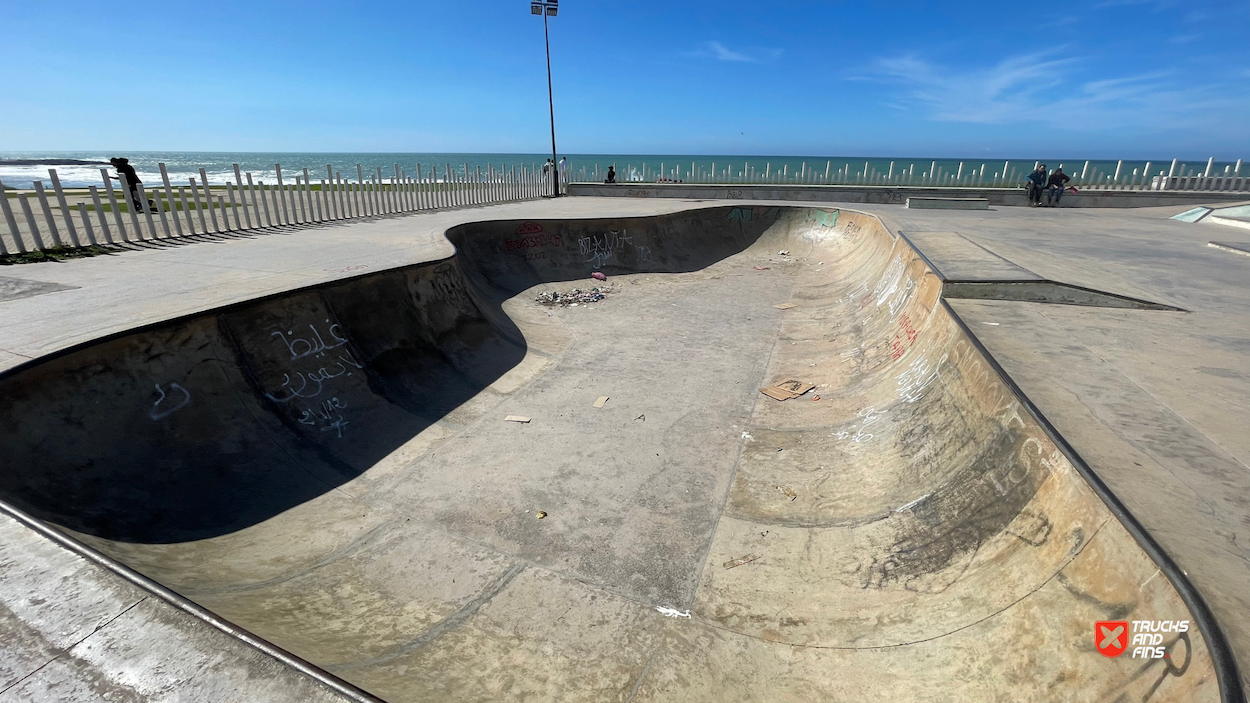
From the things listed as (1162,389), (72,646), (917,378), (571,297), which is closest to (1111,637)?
(1162,389)

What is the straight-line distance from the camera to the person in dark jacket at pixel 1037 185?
2170 centimetres

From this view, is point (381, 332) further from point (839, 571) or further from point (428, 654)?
point (839, 571)

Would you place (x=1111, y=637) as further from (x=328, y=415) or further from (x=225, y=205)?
(x=225, y=205)

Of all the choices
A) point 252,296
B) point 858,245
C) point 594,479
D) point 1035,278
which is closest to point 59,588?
point 594,479

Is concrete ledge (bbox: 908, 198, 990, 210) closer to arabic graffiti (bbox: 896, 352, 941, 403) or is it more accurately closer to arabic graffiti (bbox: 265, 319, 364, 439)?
arabic graffiti (bbox: 896, 352, 941, 403)

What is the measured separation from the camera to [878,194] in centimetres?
2464

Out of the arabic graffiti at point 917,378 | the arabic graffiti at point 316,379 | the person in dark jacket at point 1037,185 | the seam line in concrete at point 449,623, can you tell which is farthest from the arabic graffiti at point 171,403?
the person in dark jacket at point 1037,185

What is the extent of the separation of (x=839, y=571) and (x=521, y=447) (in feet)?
12.1

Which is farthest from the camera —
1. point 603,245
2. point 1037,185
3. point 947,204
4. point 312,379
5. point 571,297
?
point 1037,185

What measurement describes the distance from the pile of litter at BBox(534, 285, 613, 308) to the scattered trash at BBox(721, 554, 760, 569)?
8.55 metres

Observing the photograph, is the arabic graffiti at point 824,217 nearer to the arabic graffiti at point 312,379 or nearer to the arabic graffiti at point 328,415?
the arabic graffiti at point 312,379

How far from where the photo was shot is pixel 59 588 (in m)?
2.56

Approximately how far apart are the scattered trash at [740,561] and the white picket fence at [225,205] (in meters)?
11.0

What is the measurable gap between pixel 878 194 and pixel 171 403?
2648 centimetres
